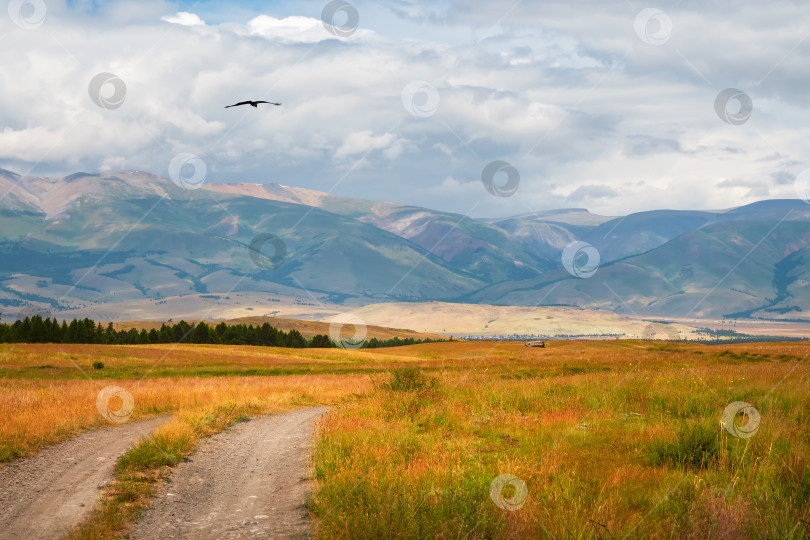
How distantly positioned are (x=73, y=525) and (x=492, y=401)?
13.6m

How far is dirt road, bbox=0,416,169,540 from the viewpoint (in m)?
9.19

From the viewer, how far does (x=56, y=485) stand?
1146cm

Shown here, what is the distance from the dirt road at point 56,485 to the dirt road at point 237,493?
1.16 m

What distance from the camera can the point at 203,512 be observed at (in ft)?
32.9

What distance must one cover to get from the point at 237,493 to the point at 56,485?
3.35m

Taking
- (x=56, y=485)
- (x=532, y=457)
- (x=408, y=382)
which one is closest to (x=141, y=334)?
(x=408, y=382)

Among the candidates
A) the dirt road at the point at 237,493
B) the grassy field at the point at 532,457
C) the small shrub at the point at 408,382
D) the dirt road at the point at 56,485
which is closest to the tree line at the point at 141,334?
the small shrub at the point at 408,382

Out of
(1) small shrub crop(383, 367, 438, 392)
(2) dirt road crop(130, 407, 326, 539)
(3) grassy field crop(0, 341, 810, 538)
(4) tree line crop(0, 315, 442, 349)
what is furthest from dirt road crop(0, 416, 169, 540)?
(4) tree line crop(0, 315, 442, 349)

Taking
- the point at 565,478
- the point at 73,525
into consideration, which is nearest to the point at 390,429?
the point at 565,478

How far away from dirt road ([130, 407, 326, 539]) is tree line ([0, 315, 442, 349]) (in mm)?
125360

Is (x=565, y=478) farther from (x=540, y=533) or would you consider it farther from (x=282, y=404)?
(x=282, y=404)

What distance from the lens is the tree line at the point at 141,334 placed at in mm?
127500

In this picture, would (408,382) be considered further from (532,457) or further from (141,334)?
(141,334)

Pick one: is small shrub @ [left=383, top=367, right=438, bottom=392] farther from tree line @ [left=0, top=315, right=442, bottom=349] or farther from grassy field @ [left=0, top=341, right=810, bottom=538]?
tree line @ [left=0, top=315, right=442, bottom=349]
